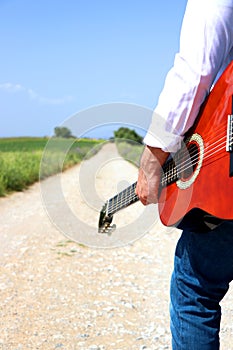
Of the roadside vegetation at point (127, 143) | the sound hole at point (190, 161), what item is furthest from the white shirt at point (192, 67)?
the roadside vegetation at point (127, 143)

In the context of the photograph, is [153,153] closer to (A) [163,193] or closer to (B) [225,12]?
(A) [163,193]

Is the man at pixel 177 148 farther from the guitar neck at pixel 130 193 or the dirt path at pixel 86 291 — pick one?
the dirt path at pixel 86 291

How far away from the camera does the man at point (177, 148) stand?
139cm

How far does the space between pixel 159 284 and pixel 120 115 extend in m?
1.96

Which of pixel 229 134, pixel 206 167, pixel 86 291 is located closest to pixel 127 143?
pixel 86 291

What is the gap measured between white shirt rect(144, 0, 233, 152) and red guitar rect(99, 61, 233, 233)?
47 mm

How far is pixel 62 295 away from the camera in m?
3.47

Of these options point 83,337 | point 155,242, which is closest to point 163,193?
point 83,337

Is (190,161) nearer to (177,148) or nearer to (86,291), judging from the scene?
(177,148)

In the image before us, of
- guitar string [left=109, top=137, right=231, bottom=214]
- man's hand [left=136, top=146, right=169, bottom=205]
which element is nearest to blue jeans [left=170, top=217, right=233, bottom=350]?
man's hand [left=136, top=146, right=169, bottom=205]

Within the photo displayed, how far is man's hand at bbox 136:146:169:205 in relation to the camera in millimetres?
1579

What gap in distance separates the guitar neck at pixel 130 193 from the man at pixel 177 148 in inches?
3.6

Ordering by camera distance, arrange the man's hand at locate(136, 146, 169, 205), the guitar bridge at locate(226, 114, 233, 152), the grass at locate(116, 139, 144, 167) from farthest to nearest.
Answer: the grass at locate(116, 139, 144, 167), the man's hand at locate(136, 146, 169, 205), the guitar bridge at locate(226, 114, 233, 152)

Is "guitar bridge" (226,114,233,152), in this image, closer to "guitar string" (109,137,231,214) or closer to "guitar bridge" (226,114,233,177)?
"guitar bridge" (226,114,233,177)
